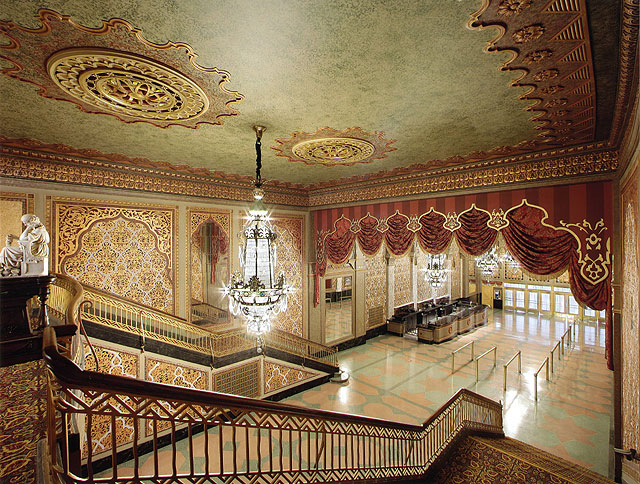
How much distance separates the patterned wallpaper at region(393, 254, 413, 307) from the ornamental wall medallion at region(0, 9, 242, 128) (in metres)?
11.5

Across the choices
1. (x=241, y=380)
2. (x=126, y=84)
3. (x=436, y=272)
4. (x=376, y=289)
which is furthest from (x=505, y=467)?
(x=376, y=289)

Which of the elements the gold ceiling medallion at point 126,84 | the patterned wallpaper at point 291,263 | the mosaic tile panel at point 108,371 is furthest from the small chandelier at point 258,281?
the patterned wallpaper at point 291,263

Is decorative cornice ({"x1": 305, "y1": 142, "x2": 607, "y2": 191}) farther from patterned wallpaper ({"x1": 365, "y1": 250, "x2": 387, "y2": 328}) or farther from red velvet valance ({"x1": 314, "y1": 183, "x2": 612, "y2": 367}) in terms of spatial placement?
patterned wallpaper ({"x1": 365, "y1": 250, "x2": 387, "y2": 328})

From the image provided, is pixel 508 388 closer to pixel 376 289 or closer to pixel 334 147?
pixel 376 289

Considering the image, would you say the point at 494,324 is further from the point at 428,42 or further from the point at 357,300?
the point at 428,42

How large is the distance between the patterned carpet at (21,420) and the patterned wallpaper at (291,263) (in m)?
5.59

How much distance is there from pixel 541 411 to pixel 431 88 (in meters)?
7.66

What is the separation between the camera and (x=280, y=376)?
24.0 feet

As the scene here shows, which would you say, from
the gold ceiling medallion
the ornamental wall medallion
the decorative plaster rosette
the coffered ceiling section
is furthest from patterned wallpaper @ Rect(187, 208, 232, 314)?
the gold ceiling medallion

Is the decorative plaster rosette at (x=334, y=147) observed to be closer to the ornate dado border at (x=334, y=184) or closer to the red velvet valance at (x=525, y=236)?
the ornate dado border at (x=334, y=184)

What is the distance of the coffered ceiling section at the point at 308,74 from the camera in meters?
1.87

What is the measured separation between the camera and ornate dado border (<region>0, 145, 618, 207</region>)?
453 cm

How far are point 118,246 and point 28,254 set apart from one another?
2.85m

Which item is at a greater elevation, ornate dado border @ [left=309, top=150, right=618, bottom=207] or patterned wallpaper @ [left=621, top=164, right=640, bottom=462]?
ornate dado border @ [left=309, top=150, right=618, bottom=207]
